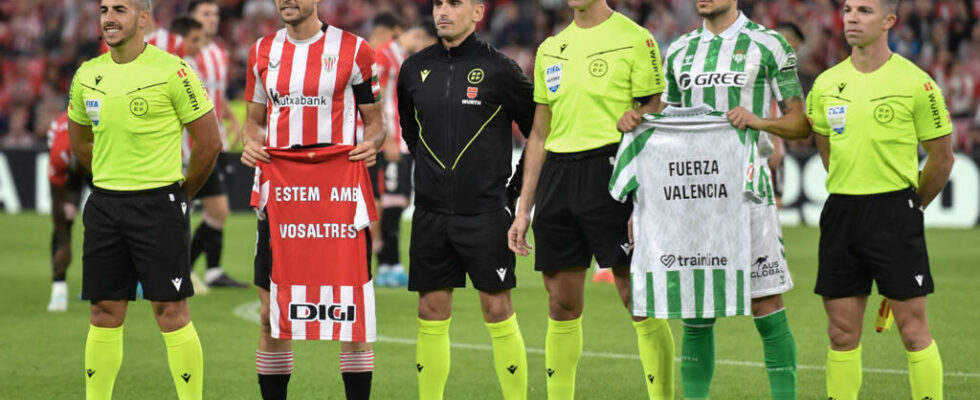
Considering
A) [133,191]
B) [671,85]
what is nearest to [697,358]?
[671,85]

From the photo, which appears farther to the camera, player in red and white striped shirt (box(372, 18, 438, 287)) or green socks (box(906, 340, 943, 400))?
player in red and white striped shirt (box(372, 18, 438, 287))

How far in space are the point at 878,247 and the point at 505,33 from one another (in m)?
17.6

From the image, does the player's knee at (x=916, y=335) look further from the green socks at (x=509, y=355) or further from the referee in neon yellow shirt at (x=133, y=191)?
the referee in neon yellow shirt at (x=133, y=191)

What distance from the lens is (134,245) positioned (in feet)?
20.8

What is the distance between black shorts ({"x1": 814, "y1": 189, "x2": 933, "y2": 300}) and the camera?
19.4 feet

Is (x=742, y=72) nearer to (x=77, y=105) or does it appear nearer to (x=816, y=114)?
(x=816, y=114)

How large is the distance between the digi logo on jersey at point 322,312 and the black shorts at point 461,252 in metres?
0.33

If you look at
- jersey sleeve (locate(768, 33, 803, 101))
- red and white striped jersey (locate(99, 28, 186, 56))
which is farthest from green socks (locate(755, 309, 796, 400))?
red and white striped jersey (locate(99, 28, 186, 56))

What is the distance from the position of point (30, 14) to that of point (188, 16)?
14779 mm

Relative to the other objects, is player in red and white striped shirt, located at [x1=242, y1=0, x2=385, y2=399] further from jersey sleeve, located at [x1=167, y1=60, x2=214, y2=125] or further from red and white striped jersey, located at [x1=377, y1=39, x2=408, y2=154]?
red and white striped jersey, located at [x1=377, y1=39, x2=408, y2=154]

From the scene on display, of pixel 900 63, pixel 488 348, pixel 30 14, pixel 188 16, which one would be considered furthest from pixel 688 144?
pixel 30 14

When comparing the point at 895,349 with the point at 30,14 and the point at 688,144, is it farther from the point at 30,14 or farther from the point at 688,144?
the point at 30,14

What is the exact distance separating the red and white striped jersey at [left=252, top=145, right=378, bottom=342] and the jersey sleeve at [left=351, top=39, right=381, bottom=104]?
0.91 feet

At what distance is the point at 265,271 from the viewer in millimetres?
6414
